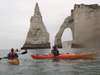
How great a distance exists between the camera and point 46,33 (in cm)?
16512

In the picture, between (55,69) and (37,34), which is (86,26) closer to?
(37,34)

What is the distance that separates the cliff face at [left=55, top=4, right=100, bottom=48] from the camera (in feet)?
442

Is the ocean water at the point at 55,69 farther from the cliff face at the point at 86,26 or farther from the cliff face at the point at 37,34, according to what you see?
the cliff face at the point at 37,34

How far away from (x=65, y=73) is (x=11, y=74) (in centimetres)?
584

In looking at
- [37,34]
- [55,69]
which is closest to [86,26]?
[37,34]

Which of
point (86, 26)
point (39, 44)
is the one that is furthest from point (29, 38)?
point (86, 26)

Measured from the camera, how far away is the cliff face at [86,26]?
135 metres

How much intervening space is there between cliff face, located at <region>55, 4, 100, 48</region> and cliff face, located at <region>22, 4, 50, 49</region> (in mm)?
24464

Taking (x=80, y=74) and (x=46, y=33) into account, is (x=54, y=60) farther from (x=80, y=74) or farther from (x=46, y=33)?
(x=46, y=33)

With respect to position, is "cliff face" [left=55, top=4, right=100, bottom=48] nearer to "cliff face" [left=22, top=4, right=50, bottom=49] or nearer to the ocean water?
"cliff face" [left=22, top=4, right=50, bottom=49]

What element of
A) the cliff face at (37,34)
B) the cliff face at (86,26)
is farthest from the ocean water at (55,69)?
the cliff face at (37,34)

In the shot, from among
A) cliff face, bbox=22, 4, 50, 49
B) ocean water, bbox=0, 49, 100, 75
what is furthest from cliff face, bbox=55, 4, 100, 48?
ocean water, bbox=0, 49, 100, 75

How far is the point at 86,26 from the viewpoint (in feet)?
452

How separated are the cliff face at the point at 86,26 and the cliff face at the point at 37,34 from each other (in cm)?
2446
